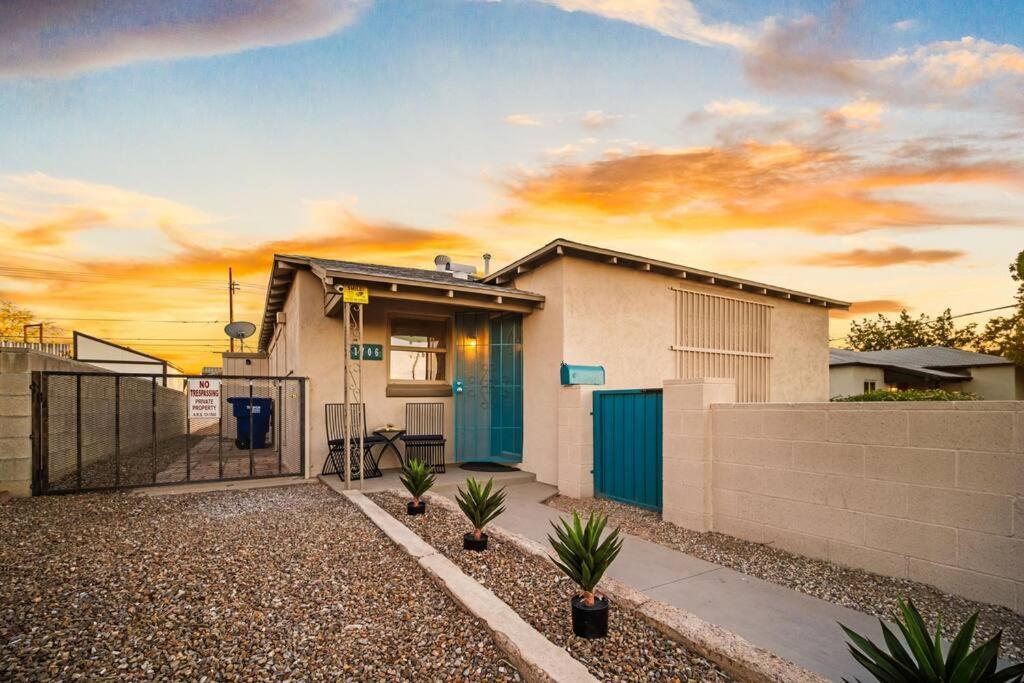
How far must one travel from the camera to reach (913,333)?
44.4 meters

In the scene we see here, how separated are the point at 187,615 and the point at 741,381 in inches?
443

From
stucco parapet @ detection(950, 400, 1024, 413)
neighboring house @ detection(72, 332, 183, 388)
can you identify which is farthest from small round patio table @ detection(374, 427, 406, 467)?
neighboring house @ detection(72, 332, 183, 388)

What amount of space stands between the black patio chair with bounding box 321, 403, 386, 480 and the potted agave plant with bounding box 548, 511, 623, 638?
18.8 feet

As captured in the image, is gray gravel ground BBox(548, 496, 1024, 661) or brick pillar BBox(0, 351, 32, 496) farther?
brick pillar BBox(0, 351, 32, 496)

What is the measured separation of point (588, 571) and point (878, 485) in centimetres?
268

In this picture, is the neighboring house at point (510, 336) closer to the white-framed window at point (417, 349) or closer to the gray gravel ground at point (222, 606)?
the white-framed window at point (417, 349)

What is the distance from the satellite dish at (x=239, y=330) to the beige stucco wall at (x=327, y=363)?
7.41 metres

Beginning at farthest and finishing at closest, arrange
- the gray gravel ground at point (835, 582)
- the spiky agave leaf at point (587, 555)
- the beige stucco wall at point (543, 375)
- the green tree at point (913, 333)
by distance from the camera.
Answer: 1. the green tree at point (913, 333)
2. the beige stucco wall at point (543, 375)
3. the gray gravel ground at point (835, 582)
4. the spiky agave leaf at point (587, 555)

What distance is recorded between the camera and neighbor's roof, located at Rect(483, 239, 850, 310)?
27.1ft

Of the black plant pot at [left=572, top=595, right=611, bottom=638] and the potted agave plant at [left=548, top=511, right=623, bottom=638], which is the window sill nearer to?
the potted agave plant at [left=548, top=511, right=623, bottom=638]

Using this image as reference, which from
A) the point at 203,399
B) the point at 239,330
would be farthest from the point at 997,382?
the point at 239,330

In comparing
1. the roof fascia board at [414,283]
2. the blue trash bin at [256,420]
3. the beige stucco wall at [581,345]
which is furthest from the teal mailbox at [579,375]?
the blue trash bin at [256,420]

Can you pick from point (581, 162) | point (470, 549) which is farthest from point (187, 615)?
point (581, 162)

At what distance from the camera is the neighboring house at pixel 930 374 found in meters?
22.3
